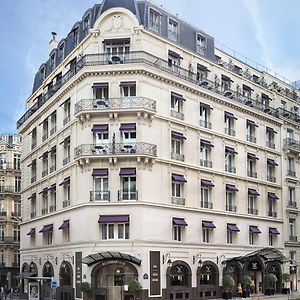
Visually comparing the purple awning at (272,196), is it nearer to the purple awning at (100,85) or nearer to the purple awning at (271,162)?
the purple awning at (271,162)

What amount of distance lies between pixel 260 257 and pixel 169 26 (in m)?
25.3

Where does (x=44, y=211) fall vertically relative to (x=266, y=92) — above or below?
below

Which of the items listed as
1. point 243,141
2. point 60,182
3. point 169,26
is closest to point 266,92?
point 243,141

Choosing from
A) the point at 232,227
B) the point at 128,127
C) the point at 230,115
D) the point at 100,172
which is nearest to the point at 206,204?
the point at 232,227

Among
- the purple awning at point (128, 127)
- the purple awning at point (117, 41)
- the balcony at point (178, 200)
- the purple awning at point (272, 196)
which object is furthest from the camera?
the purple awning at point (272, 196)

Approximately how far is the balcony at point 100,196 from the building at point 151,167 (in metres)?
0.09

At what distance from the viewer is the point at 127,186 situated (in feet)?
156

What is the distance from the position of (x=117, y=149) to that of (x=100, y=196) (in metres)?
4.31

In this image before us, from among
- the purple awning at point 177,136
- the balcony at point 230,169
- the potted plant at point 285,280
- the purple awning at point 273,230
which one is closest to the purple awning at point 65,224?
the purple awning at point 177,136

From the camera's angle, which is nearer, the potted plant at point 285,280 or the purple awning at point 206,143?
the purple awning at point 206,143

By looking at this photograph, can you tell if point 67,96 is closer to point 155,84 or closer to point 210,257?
point 155,84

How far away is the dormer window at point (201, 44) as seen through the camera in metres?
57.5

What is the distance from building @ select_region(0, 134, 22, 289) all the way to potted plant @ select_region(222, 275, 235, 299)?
129 ft

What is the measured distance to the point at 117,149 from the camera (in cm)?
4756
